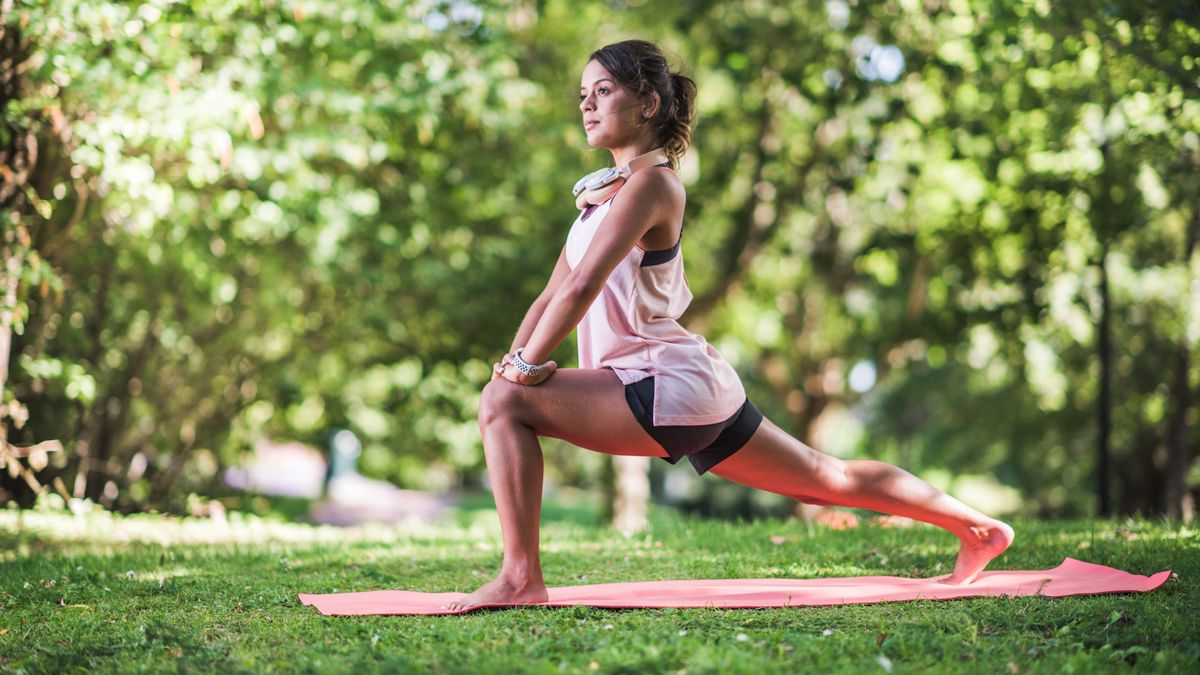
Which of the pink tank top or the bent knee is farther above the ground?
the pink tank top

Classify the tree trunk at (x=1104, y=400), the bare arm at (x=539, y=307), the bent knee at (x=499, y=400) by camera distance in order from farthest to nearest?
the tree trunk at (x=1104, y=400) → the bare arm at (x=539, y=307) → the bent knee at (x=499, y=400)

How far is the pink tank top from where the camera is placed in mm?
3799

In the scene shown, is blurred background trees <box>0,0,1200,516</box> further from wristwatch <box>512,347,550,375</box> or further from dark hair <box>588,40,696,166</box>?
wristwatch <box>512,347,550,375</box>

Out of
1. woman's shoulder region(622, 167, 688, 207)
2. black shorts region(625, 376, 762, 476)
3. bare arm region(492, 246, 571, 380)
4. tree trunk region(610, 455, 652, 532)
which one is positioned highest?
woman's shoulder region(622, 167, 688, 207)

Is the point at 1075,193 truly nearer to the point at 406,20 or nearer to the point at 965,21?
the point at 965,21

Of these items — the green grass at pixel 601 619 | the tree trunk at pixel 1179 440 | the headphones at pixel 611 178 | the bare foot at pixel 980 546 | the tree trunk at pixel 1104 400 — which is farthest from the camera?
the tree trunk at pixel 1179 440

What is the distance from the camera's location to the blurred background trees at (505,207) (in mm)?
7305

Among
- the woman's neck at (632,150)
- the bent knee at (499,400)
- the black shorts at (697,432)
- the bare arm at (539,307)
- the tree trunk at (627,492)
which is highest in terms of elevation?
the woman's neck at (632,150)

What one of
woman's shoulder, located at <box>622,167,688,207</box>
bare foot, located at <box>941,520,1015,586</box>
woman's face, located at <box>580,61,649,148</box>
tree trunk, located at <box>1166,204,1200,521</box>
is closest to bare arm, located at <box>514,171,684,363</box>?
woman's shoulder, located at <box>622,167,688,207</box>

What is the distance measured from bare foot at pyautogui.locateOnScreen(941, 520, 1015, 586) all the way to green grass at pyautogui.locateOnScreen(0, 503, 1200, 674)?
0.33 m

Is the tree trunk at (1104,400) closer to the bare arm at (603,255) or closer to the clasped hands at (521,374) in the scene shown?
the bare arm at (603,255)

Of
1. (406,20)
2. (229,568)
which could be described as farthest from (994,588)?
(406,20)

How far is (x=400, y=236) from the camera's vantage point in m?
11.0

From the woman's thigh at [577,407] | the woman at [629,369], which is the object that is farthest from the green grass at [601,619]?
the woman's thigh at [577,407]
